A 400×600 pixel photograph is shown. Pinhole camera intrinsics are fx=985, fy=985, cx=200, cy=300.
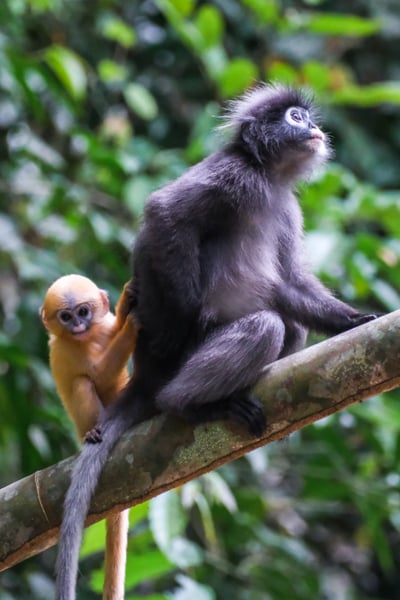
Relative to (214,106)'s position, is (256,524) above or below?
below

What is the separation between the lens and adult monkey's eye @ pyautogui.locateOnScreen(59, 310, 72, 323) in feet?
10.4

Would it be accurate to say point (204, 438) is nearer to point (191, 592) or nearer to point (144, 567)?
point (144, 567)

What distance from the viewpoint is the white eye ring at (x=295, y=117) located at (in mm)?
3334

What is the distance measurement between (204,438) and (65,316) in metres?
0.72

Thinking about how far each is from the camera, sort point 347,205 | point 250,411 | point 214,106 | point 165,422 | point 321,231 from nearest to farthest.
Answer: point 250,411 < point 165,422 < point 321,231 < point 347,205 < point 214,106

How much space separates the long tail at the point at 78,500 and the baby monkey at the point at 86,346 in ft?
0.74

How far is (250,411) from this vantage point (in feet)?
8.61

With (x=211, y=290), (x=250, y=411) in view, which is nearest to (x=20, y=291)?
(x=211, y=290)

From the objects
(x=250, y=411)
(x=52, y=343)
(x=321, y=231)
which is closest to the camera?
(x=250, y=411)

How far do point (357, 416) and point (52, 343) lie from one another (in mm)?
2076

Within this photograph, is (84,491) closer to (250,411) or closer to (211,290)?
(250,411)

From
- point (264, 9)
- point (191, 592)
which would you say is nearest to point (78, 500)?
point (191, 592)

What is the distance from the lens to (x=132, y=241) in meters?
3.77

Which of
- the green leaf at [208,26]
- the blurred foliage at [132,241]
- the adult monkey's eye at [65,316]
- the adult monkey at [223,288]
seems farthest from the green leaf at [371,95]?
the adult monkey's eye at [65,316]
